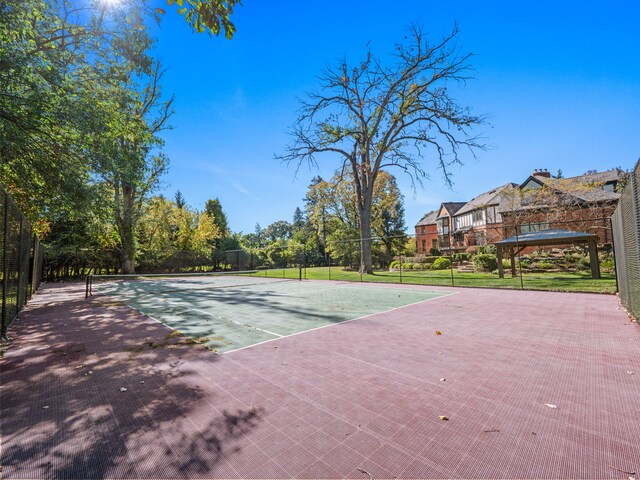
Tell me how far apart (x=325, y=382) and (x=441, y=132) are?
867 inches

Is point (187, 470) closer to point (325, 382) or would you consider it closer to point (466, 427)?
point (325, 382)

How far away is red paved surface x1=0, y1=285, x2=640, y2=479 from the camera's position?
216cm

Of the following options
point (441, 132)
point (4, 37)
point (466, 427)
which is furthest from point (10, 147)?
point (441, 132)

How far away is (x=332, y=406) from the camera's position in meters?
3.00

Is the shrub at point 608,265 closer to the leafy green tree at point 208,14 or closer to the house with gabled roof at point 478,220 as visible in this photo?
the house with gabled roof at point 478,220

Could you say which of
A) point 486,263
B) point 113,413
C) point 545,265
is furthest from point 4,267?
point 545,265

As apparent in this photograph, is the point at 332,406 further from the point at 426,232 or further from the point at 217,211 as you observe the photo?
the point at 426,232

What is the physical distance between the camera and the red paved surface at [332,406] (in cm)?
216

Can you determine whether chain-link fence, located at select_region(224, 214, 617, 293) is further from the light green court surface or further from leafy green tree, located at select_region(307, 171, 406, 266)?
the light green court surface

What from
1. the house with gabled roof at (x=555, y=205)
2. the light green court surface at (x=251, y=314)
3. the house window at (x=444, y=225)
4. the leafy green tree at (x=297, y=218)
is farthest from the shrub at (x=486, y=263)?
the leafy green tree at (x=297, y=218)

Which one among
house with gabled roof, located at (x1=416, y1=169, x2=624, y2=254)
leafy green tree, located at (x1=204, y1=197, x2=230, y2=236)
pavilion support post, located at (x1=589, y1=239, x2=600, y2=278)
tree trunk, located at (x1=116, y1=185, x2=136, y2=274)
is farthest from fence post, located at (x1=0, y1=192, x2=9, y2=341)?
leafy green tree, located at (x1=204, y1=197, x2=230, y2=236)

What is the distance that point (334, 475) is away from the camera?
2.03 meters

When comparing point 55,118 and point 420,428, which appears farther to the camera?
point 55,118

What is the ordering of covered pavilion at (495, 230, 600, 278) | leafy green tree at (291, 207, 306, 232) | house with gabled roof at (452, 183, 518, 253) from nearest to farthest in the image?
1. covered pavilion at (495, 230, 600, 278)
2. house with gabled roof at (452, 183, 518, 253)
3. leafy green tree at (291, 207, 306, 232)
